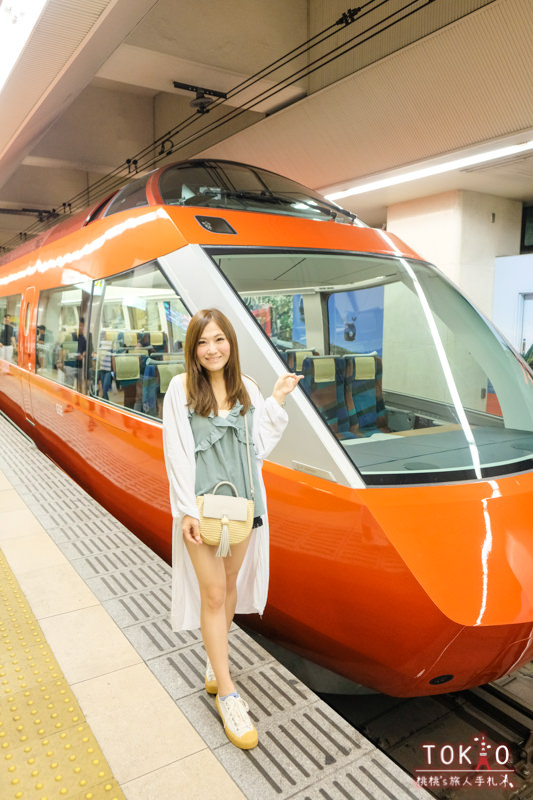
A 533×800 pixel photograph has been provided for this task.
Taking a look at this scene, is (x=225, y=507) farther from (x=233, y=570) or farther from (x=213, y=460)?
(x=233, y=570)

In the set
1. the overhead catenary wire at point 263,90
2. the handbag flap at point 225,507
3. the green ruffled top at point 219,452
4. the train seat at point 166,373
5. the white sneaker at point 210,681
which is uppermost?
the overhead catenary wire at point 263,90

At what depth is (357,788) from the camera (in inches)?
64.0

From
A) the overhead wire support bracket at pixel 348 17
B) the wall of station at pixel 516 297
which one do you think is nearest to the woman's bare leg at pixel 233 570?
the overhead wire support bracket at pixel 348 17

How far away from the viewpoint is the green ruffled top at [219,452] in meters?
1.80

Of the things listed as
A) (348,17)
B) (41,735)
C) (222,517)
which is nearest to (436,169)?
(348,17)

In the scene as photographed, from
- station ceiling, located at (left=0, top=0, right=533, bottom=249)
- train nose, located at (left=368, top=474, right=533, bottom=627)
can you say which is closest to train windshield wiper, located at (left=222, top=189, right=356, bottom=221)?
station ceiling, located at (left=0, top=0, right=533, bottom=249)

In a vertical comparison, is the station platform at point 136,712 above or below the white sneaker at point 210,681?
below

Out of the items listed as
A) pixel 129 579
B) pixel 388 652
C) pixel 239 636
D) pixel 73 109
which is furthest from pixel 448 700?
pixel 73 109

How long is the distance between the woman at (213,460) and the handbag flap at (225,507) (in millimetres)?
32

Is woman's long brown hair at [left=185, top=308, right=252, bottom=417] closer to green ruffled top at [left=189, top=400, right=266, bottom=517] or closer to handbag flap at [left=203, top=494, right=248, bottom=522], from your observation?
green ruffled top at [left=189, top=400, right=266, bottom=517]

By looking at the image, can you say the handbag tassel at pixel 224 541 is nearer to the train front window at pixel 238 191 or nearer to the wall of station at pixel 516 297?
the train front window at pixel 238 191

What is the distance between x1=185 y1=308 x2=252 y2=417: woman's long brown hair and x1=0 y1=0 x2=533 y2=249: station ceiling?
9.84ft

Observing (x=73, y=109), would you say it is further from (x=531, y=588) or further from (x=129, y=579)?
(x=531, y=588)

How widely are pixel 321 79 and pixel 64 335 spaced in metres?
3.85
